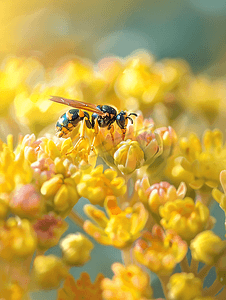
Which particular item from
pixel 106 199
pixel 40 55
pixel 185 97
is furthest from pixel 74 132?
pixel 40 55

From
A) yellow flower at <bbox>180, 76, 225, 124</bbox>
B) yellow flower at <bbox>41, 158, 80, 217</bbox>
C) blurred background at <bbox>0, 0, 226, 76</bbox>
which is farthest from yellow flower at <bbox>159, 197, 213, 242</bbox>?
blurred background at <bbox>0, 0, 226, 76</bbox>

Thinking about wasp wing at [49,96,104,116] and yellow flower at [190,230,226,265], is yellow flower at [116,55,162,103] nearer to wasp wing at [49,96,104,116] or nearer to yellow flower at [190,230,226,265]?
wasp wing at [49,96,104,116]

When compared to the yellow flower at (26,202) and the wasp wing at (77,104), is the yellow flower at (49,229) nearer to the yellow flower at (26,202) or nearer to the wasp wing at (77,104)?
the yellow flower at (26,202)

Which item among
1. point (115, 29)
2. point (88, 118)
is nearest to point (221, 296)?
point (88, 118)

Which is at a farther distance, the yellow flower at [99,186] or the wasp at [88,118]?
the wasp at [88,118]

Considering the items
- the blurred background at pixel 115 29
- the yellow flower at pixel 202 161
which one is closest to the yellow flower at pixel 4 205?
the yellow flower at pixel 202 161

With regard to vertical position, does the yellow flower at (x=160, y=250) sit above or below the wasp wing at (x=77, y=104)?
below
